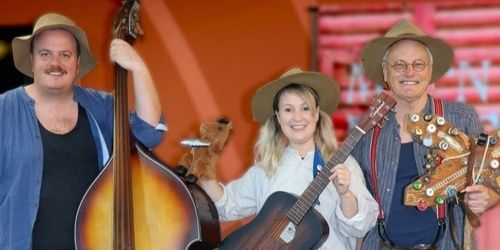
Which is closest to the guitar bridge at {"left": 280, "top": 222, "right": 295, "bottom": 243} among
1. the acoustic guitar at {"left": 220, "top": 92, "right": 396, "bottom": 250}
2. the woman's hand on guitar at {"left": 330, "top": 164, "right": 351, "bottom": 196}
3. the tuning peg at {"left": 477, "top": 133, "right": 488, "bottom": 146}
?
the acoustic guitar at {"left": 220, "top": 92, "right": 396, "bottom": 250}

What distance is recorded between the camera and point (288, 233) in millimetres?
2953

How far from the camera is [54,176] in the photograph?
3.04m

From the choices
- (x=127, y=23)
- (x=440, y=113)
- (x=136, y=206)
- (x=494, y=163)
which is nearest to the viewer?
(x=494, y=163)

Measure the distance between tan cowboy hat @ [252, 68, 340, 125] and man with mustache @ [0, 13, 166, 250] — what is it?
448 millimetres

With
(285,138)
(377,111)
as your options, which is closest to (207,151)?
(285,138)

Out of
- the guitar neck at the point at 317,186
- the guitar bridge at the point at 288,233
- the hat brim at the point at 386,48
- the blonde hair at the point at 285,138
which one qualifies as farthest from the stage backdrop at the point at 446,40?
the guitar bridge at the point at 288,233

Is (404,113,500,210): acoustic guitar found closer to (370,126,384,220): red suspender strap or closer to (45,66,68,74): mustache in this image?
(370,126,384,220): red suspender strap

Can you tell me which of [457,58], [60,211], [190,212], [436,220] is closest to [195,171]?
[190,212]

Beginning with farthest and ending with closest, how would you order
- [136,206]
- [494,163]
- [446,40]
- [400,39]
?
1. [446,40]
2. [400,39]
3. [136,206]
4. [494,163]

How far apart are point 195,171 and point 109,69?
235 cm

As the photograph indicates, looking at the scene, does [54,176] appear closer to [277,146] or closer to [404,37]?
[277,146]

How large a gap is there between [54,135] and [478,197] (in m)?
1.55

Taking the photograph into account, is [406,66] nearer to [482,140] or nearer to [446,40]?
[482,140]

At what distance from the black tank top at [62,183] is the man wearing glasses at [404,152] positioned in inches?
41.7
